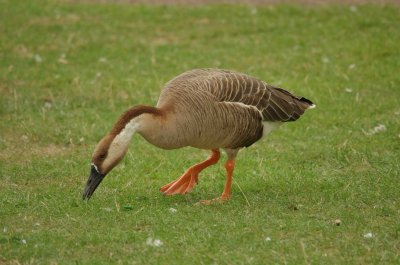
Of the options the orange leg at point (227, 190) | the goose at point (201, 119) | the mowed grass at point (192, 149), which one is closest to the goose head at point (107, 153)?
the goose at point (201, 119)

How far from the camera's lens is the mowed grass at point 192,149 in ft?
18.9

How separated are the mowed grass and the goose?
0.43 m

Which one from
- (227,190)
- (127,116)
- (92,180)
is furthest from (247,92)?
(92,180)

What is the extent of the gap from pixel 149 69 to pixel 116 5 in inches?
142

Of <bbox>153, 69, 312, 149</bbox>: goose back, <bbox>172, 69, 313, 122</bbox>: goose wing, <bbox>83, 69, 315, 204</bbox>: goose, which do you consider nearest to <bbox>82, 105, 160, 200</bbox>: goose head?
<bbox>83, 69, 315, 204</bbox>: goose

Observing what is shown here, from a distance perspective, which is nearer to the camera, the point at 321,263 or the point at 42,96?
the point at 321,263

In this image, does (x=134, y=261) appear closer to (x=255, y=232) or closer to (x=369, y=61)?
(x=255, y=232)

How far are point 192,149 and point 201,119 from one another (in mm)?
2311

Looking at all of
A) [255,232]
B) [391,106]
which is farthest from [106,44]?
[255,232]

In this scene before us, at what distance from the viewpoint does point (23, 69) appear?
448 inches

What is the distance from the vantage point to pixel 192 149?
343 inches

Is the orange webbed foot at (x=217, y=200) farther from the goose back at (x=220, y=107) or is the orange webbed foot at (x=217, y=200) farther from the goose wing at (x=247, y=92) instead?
the goose wing at (x=247, y=92)

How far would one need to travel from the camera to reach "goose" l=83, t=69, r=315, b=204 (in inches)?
242

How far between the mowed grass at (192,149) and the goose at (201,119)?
0.43 meters
